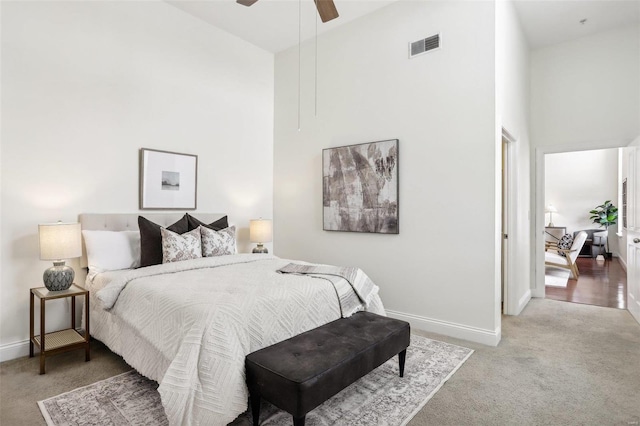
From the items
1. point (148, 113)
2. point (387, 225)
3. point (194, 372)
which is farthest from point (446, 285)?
point (148, 113)

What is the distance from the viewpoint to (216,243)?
347 cm

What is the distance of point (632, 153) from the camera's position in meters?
3.89

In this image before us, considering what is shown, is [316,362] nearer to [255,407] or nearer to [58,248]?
[255,407]

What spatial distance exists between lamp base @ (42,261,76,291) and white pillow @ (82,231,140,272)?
9.1 inches

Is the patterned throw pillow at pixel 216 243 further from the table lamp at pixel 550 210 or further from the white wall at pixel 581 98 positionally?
the table lamp at pixel 550 210

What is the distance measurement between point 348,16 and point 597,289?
514 cm

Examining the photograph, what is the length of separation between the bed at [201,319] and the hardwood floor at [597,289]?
3.37 meters

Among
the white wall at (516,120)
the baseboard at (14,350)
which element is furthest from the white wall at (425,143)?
the baseboard at (14,350)

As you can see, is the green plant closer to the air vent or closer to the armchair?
the armchair

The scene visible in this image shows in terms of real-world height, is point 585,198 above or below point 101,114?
below

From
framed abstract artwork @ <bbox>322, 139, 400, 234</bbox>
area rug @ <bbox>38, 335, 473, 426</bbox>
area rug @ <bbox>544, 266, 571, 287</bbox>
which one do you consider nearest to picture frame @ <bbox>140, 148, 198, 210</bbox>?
framed abstract artwork @ <bbox>322, 139, 400, 234</bbox>

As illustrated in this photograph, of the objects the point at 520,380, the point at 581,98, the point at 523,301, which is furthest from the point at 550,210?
the point at 520,380

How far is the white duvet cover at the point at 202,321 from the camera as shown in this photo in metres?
1.68

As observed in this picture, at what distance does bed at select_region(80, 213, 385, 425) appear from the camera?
1.68 meters
